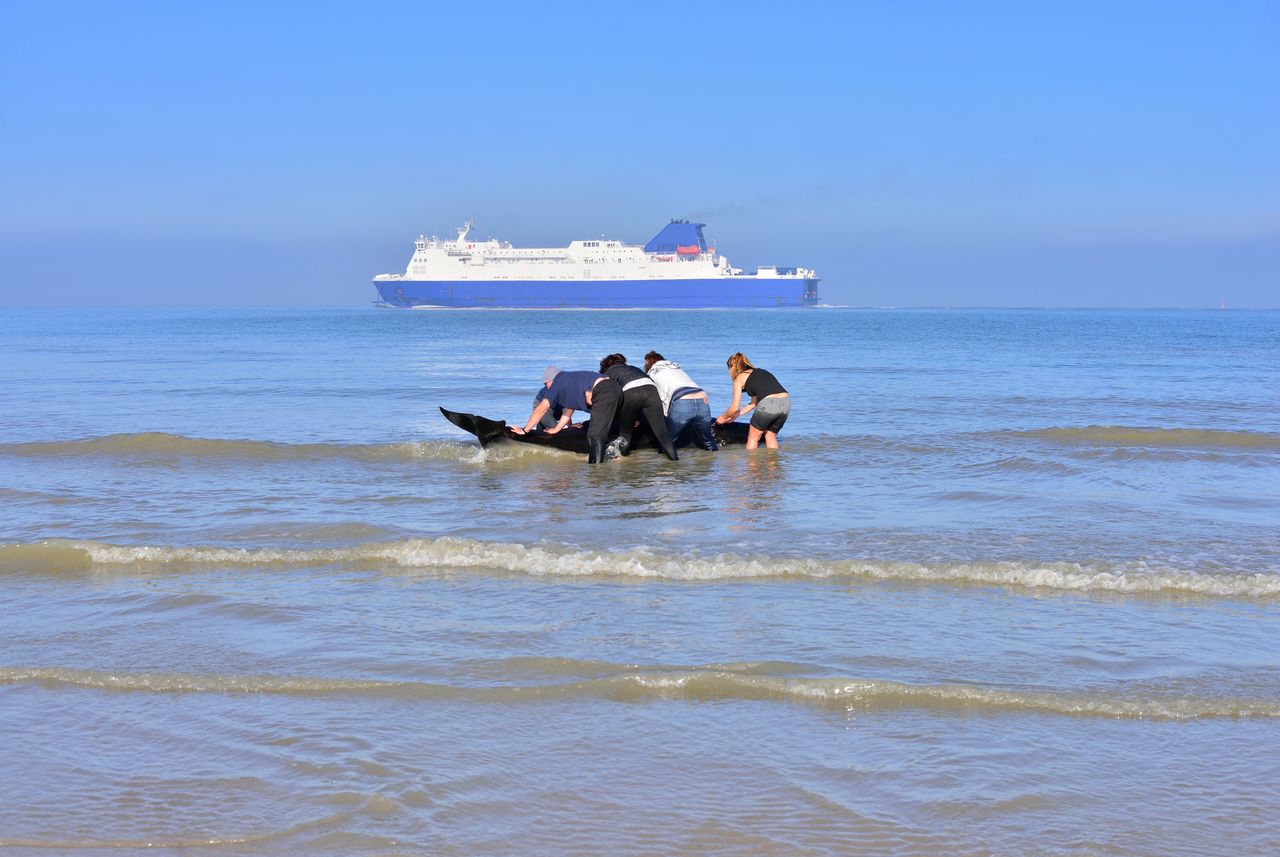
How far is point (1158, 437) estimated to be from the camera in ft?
49.0

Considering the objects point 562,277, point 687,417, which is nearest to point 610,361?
point 687,417

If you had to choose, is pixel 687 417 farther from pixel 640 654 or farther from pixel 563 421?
pixel 640 654

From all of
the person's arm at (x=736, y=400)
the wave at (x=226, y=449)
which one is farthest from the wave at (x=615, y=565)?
the person's arm at (x=736, y=400)

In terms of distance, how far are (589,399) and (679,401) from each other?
1.14 metres

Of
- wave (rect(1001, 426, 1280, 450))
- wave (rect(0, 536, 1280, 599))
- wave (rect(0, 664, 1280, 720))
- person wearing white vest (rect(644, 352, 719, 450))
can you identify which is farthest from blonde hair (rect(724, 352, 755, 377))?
wave (rect(0, 664, 1280, 720))

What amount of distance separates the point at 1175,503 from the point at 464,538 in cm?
606

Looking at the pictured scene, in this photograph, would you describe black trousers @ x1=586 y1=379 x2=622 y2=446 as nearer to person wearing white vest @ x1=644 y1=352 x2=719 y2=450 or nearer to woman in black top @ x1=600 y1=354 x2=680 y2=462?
woman in black top @ x1=600 y1=354 x2=680 y2=462

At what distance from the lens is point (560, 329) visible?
6275cm

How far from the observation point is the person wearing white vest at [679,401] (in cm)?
1214

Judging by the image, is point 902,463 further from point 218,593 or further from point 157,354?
point 157,354

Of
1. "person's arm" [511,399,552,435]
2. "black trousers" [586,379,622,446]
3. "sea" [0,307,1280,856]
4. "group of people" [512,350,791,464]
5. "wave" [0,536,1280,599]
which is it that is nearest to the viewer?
"sea" [0,307,1280,856]

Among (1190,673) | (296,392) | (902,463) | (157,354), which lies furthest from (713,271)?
(1190,673)

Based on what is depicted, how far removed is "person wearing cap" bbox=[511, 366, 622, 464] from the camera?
11.4m

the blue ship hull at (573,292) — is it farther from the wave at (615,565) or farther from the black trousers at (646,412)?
the wave at (615,565)
